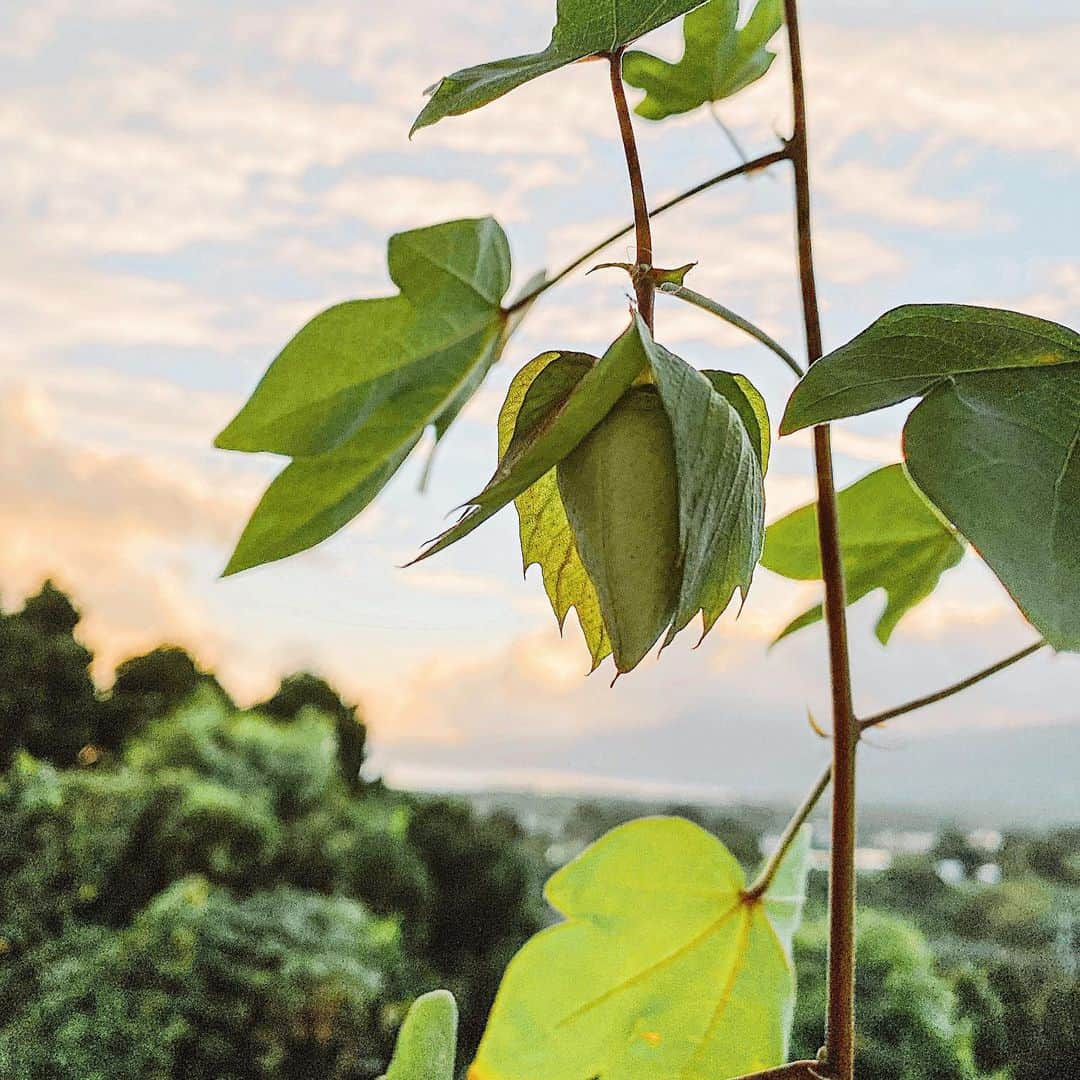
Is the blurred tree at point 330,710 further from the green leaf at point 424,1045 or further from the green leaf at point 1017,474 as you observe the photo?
the green leaf at point 1017,474

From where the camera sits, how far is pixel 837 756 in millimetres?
203

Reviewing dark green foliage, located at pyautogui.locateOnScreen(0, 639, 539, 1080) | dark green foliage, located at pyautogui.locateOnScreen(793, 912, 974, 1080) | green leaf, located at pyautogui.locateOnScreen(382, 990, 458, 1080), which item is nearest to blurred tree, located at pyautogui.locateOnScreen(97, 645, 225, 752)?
dark green foliage, located at pyautogui.locateOnScreen(0, 639, 539, 1080)

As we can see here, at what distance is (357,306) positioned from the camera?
143 millimetres

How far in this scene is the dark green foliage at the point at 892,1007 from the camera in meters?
0.65

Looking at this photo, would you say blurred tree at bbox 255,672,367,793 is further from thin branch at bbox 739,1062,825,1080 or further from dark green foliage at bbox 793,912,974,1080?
thin branch at bbox 739,1062,825,1080

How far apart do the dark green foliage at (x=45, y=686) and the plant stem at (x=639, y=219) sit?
0.68 meters

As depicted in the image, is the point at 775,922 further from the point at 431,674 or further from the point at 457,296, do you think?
the point at 431,674

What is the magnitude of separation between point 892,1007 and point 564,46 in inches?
24.8

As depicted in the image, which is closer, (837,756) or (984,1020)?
(837,756)

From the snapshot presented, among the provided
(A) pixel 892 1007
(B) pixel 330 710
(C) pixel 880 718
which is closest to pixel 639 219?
(C) pixel 880 718

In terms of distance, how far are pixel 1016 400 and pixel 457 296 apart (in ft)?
0.22

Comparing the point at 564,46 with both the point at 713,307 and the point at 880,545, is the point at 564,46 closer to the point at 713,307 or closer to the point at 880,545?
the point at 713,307

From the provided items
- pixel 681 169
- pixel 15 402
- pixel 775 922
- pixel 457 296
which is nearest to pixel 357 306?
pixel 457 296

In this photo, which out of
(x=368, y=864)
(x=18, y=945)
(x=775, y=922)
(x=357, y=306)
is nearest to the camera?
(x=357, y=306)
